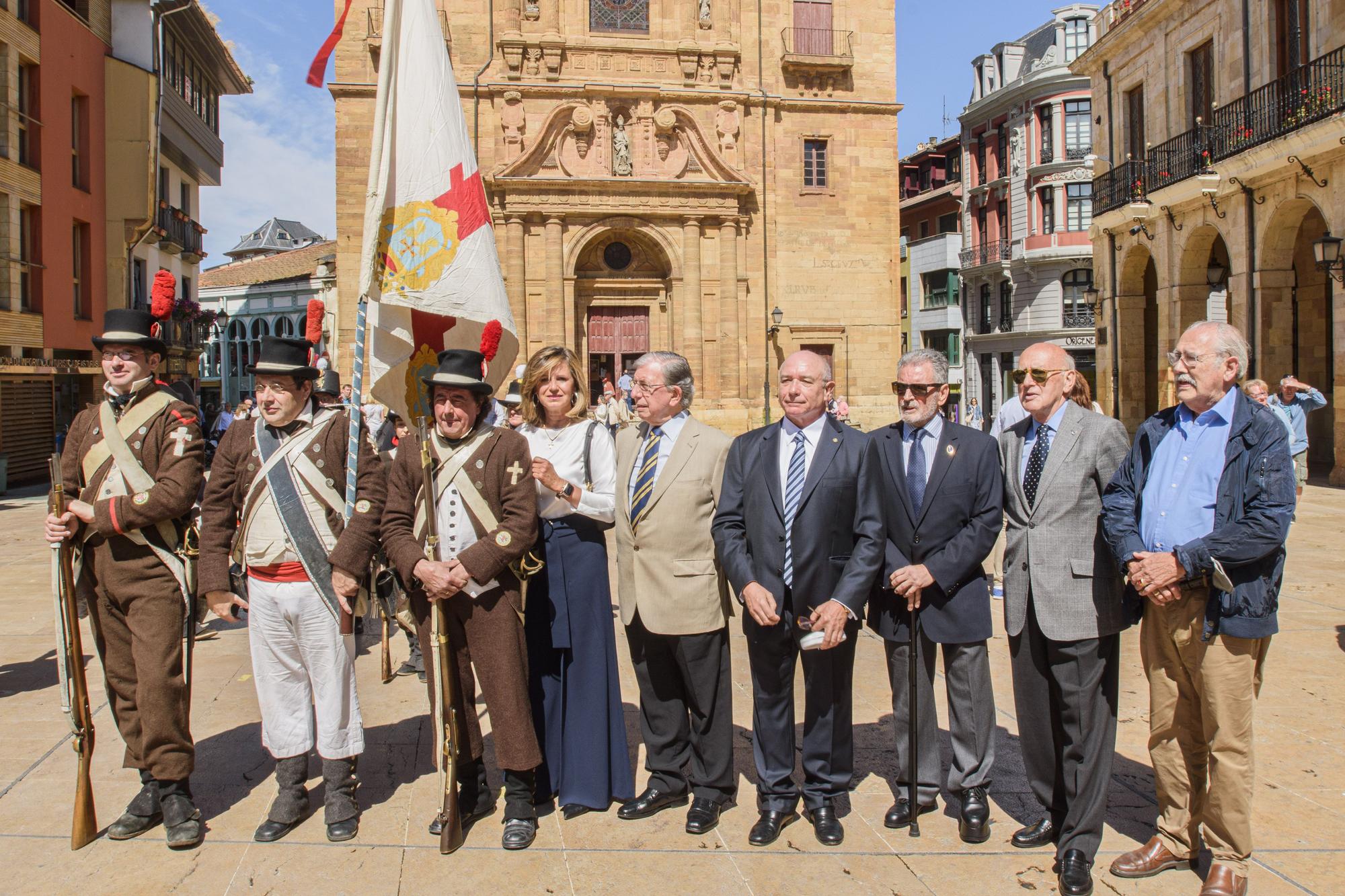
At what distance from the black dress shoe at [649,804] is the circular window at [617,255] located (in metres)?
24.3

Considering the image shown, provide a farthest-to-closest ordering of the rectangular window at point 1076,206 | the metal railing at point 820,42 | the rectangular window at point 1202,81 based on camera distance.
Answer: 1. the rectangular window at point 1076,206
2. the metal railing at point 820,42
3. the rectangular window at point 1202,81

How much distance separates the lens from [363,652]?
7.18m

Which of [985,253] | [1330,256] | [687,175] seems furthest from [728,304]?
[985,253]

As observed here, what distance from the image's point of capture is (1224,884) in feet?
11.1

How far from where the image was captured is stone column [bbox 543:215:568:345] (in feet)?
85.5

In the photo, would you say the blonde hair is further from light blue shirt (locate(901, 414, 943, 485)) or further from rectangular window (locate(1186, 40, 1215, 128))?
rectangular window (locate(1186, 40, 1215, 128))

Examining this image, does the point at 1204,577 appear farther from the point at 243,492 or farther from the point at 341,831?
the point at 243,492

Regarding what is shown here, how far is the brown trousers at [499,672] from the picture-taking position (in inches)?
160

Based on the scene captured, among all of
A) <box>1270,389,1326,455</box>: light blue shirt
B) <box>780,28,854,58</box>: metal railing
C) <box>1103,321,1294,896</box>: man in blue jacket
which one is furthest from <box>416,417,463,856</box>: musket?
<box>780,28,854,58</box>: metal railing

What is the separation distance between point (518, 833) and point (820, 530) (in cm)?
175

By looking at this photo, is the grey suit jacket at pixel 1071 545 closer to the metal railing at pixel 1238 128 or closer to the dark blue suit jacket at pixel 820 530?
the dark blue suit jacket at pixel 820 530

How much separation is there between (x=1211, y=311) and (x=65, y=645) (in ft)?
85.0

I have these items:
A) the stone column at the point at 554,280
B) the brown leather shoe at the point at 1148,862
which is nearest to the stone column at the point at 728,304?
the stone column at the point at 554,280

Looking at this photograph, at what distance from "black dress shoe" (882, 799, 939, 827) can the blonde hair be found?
2205 mm
